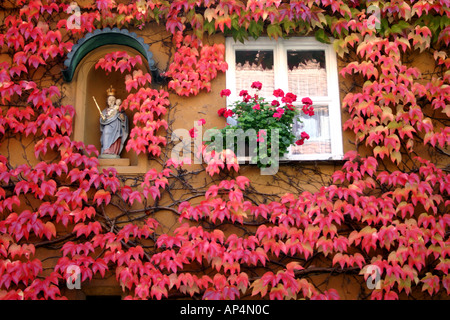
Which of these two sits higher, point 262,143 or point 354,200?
point 262,143

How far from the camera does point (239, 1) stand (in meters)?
6.07

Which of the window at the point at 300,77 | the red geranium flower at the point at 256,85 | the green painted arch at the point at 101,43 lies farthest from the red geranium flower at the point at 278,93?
the green painted arch at the point at 101,43

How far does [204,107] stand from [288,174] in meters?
1.20

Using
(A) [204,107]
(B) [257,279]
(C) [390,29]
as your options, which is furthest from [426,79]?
(B) [257,279]

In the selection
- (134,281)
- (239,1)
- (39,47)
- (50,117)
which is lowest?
(134,281)

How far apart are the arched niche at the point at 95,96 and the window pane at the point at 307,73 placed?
1.67 m

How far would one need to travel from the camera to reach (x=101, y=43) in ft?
20.0

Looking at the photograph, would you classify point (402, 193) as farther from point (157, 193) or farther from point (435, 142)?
point (157, 193)

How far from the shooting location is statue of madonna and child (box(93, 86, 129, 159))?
238 inches

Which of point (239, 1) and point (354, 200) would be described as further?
point (239, 1)

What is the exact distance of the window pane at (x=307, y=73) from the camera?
20.2 ft

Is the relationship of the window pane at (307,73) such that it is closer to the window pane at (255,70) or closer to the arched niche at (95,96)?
the window pane at (255,70)

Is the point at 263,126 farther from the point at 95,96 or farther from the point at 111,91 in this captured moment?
the point at 95,96

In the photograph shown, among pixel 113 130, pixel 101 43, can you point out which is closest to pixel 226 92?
pixel 113 130
